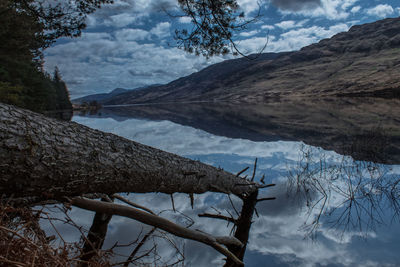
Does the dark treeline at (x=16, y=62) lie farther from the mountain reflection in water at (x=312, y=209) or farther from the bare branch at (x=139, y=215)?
the bare branch at (x=139, y=215)

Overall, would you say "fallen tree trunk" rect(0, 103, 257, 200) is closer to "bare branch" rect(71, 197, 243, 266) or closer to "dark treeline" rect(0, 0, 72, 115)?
"bare branch" rect(71, 197, 243, 266)

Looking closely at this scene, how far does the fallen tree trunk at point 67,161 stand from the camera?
1.54 m

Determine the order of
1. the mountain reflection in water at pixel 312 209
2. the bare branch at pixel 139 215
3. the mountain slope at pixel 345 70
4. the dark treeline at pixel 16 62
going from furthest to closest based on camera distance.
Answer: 1. the mountain slope at pixel 345 70
2. the dark treeline at pixel 16 62
3. the mountain reflection in water at pixel 312 209
4. the bare branch at pixel 139 215

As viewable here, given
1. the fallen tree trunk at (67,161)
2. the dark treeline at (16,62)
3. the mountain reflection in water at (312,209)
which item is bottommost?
the mountain reflection in water at (312,209)

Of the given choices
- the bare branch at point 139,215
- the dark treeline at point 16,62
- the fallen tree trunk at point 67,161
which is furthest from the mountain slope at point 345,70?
the bare branch at point 139,215

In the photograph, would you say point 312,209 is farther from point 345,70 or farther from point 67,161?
point 345,70

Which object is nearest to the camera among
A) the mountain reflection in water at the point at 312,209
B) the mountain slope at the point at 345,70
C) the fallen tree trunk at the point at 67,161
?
the fallen tree trunk at the point at 67,161

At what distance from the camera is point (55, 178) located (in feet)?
5.74

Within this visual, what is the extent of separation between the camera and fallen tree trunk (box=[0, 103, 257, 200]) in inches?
60.7

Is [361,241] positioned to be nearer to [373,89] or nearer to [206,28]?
[206,28]

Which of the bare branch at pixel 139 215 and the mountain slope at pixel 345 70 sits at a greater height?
the mountain slope at pixel 345 70

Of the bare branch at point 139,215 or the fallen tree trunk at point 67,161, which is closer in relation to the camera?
the fallen tree trunk at point 67,161

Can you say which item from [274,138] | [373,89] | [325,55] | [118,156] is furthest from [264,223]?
[325,55]

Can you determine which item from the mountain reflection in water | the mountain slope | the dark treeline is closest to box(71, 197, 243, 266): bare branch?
the mountain reflection in water
